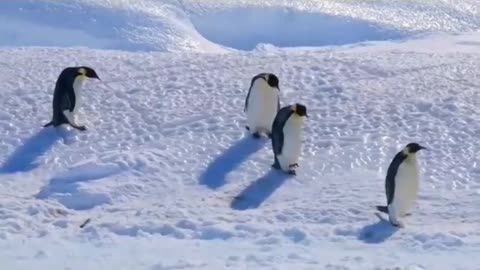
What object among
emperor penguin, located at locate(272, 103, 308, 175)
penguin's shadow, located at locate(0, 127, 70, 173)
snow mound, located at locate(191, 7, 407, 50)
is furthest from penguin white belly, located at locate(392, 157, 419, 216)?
snow mound, located at locate(191, 7, 407, 50)

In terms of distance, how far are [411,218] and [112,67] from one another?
552 cm

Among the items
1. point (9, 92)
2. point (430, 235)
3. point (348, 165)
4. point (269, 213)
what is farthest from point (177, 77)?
point (430, 235)

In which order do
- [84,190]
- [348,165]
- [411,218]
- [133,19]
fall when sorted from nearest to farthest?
[411,218] < [84,190] < [348,165] < [133,19]

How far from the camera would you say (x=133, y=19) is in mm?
18484

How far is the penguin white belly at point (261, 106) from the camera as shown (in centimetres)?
959

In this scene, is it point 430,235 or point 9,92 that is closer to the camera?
point 430,235

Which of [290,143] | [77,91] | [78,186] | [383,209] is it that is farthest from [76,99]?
[383,209]

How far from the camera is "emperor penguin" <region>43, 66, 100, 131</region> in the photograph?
9.75 meters

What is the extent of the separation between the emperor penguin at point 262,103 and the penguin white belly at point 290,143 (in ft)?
2.54

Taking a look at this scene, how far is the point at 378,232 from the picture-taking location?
7.34m

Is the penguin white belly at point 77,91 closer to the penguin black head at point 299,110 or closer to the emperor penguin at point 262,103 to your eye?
the emperor penguin at point 262,103

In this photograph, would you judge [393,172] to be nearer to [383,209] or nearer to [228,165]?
[383,209]

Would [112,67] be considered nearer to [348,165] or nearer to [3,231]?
[348,165]

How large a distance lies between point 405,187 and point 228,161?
2.01 metres
